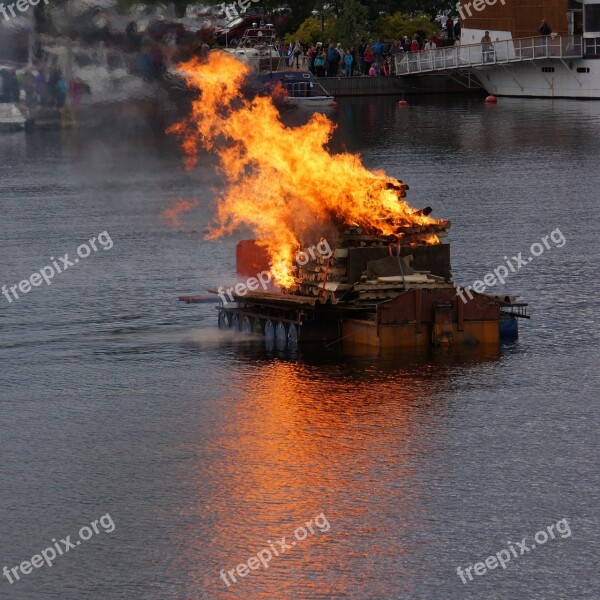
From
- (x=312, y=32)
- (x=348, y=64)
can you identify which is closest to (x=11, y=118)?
(x=348, y=64)

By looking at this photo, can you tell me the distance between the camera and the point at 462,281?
2117 inches

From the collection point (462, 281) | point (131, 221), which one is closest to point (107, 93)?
point (462, 281)

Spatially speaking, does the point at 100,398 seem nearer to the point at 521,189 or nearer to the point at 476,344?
the point at 476,344

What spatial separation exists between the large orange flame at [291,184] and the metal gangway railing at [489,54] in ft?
218

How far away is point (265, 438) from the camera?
3756 cm

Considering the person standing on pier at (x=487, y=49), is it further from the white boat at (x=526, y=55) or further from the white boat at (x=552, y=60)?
the white boat at (x=552, y=60)

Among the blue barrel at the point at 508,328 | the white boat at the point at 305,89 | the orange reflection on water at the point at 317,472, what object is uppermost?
the white boat at the point at 305,89

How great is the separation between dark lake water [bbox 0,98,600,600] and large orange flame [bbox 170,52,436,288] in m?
0.85

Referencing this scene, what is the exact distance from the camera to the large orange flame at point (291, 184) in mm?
46781

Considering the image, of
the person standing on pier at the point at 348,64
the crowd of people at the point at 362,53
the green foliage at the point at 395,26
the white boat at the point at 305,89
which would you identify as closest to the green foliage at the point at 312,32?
the crowd of people at the point at 362,53

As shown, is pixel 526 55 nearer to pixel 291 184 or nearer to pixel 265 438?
pixel 291 184

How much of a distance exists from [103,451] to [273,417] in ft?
14.0

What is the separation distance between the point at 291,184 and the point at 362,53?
272ft

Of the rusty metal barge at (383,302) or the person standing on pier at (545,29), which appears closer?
the rusty metal barge at (383,302)
